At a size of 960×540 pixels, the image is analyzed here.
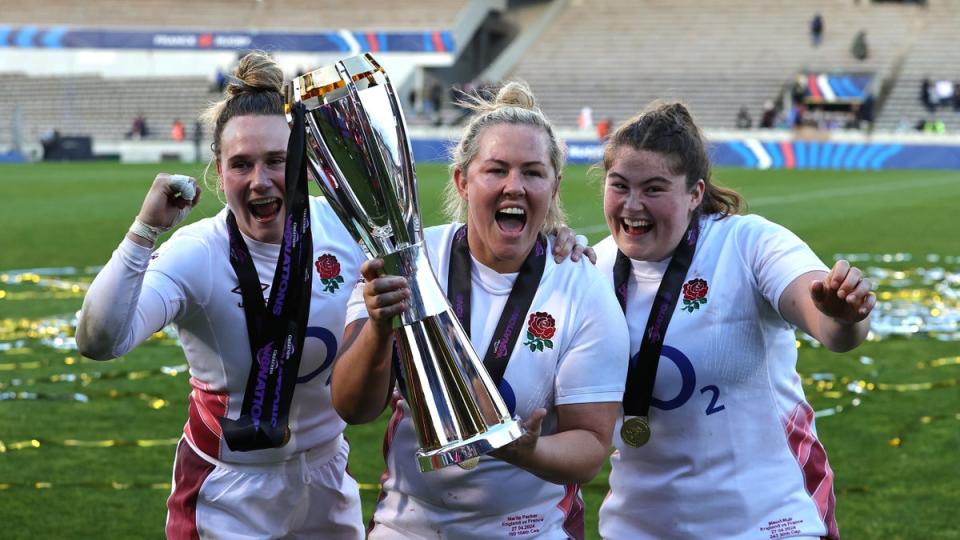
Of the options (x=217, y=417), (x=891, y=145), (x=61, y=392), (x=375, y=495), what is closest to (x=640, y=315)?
(x=217, y=417)

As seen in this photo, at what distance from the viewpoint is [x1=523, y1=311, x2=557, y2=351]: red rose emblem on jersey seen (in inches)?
126

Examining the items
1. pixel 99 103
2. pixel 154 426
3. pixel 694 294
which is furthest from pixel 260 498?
pixel 99 103

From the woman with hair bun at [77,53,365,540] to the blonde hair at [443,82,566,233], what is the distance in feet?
1.46

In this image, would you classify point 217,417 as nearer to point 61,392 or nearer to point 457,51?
point 61,392

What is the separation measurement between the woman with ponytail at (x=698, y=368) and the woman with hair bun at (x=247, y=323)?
0.82m

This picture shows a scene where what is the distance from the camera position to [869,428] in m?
7.05

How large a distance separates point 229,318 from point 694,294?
1.27 metres

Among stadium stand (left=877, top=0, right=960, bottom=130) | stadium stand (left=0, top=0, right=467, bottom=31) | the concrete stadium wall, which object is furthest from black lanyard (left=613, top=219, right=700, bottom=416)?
stadium stand (left=0, top=0, right=467, bottom=31)

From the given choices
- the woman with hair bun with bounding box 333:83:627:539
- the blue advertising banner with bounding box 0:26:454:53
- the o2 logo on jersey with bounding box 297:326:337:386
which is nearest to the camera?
the woman with hair bun with bounding box 333:83:627:539

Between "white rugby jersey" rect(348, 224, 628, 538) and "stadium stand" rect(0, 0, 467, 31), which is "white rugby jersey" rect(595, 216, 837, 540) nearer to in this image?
"white rugby jersey" rect(348, 224, 628, 538)

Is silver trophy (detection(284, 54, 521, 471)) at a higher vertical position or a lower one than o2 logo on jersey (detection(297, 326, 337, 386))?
higher

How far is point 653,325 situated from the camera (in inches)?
138

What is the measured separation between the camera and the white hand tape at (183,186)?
313cm

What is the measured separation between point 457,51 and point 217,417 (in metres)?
43.4
